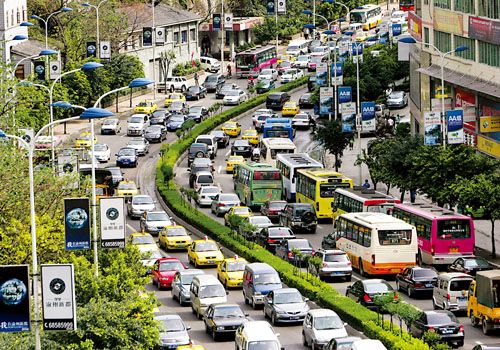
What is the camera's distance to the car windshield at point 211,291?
43969 mm

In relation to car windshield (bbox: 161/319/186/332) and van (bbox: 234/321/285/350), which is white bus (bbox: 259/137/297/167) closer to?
car windshield (bbox: 161/319/186/332)

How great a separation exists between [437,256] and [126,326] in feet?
67.3

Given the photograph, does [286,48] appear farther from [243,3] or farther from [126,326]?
[126,326]

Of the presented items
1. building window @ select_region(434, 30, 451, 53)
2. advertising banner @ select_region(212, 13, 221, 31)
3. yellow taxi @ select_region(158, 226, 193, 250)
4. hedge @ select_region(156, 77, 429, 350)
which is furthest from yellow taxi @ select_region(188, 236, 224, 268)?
advertising banner @ select_region(212, 13, 221, 31)

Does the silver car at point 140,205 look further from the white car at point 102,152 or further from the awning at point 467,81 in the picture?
the awning at point 467,81

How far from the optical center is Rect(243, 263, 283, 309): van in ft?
149

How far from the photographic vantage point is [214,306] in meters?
41.2

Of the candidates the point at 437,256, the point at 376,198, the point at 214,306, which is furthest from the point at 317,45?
the point at 214,306

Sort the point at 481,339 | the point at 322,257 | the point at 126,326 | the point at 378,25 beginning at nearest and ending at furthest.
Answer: the point at 126,326
the point at 481,339
the point at 322,257
the point at 378,25

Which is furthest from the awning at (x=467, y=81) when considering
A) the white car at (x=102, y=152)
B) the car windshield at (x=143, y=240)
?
the white car at (x=102, y=152)

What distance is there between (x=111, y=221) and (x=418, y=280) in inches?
566

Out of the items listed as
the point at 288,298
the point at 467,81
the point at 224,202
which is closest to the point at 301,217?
the point at 224,202

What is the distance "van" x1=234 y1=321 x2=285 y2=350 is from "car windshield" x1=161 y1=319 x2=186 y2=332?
78.8 inches

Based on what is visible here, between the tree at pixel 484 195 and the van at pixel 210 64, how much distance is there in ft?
252
